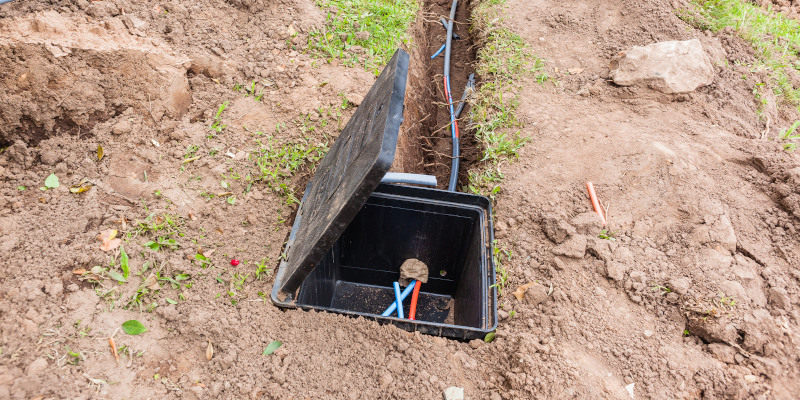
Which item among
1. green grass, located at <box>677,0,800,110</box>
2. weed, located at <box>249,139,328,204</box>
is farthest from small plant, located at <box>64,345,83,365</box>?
green grass, located at <box>677,0,800,110</box>

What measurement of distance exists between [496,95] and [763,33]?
8.70 ft

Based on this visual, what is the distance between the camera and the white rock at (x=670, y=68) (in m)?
3.06

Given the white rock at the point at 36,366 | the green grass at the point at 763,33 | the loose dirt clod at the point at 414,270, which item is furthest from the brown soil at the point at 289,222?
the loose dirt clod at the point at 414,270

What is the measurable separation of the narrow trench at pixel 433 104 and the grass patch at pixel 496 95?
0.17 meters

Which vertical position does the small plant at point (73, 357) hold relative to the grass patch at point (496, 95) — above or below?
below

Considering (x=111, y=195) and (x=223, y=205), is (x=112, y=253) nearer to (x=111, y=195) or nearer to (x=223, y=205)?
(x=111, y=195)

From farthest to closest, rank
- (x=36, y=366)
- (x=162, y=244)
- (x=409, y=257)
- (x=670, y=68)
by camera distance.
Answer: (x=670, y=68), (x=409, y=257), (x=162, y=244), (x=36, y=366)

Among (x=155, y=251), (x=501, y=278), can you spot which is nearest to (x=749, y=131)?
(x=501, y=278)

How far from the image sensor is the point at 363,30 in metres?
3.59

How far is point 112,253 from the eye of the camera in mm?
1945

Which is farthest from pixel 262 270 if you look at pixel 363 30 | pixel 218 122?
pixel 363 30

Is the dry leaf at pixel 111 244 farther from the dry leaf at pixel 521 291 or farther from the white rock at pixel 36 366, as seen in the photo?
the dry leaf at pixel 521 291

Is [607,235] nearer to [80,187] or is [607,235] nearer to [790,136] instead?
[790,136]

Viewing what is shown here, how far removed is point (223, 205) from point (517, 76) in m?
2.42
